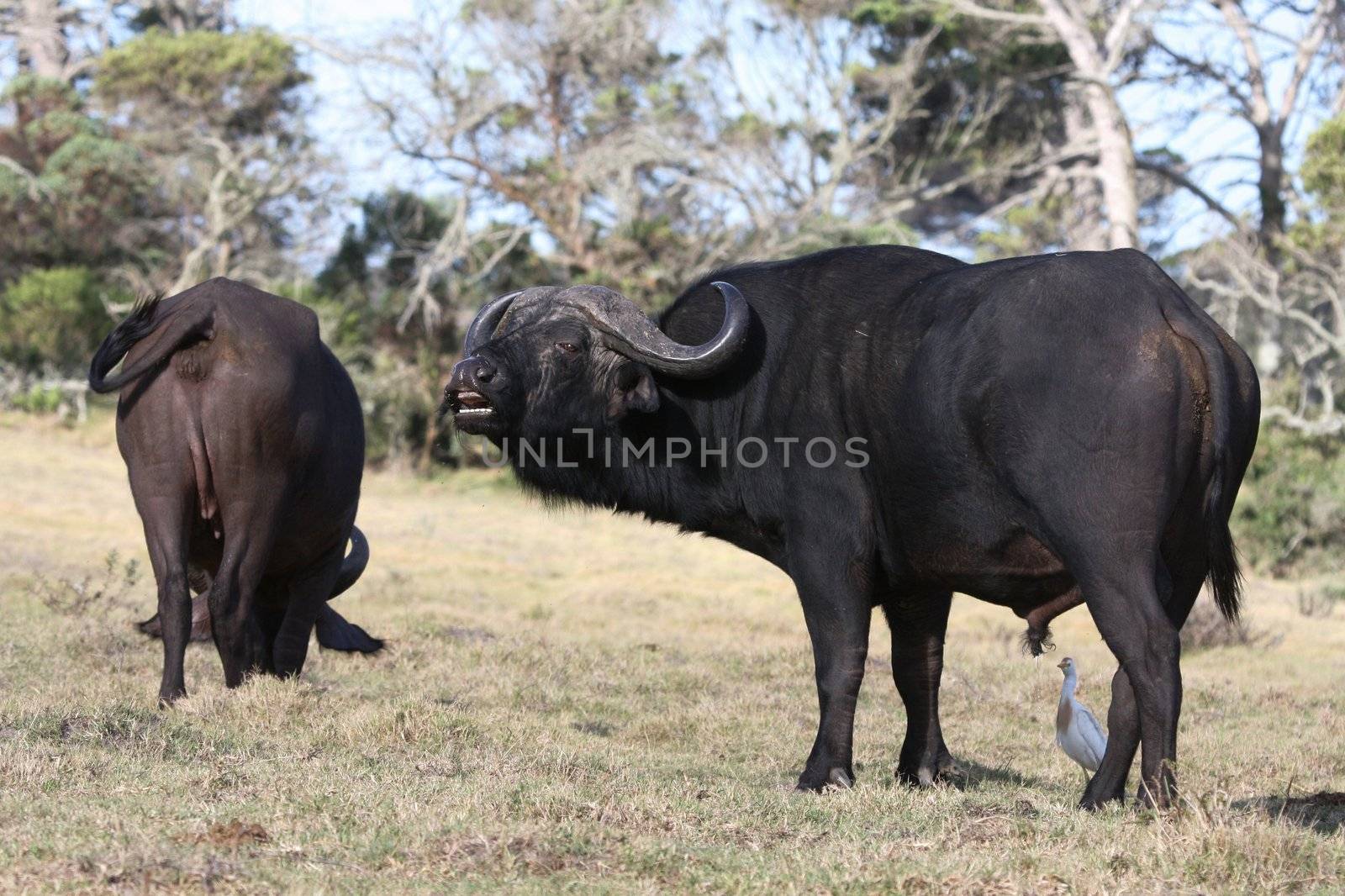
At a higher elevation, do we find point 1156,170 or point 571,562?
point 1156,170

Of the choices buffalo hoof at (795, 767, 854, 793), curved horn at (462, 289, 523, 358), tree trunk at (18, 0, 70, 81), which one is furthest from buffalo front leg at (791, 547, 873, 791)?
tree trunk at (18, 0, 70, 81)

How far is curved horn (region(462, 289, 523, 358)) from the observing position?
7098 millimetres

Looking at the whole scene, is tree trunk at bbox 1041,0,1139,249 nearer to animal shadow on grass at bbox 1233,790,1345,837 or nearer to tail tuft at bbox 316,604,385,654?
tail tuft at bbox 316,604,385,654

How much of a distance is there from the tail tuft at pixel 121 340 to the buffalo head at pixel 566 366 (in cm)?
197

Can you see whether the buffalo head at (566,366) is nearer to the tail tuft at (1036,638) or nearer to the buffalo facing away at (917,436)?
the buffalo facing away at (917,436)

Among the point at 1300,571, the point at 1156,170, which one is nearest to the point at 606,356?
the point at 1300,571

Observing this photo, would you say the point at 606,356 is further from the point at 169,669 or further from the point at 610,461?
the point at 169,669

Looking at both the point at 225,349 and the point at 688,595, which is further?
the point at 688,595

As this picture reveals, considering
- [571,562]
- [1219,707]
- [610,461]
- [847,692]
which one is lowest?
[571,562]

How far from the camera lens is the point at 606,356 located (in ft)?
22.7

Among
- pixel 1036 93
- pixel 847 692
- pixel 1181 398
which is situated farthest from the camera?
pixel 1036 93

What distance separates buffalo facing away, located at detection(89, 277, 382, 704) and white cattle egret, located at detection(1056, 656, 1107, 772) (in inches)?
161

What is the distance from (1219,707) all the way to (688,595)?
333 inches

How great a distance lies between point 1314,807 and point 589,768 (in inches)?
127
